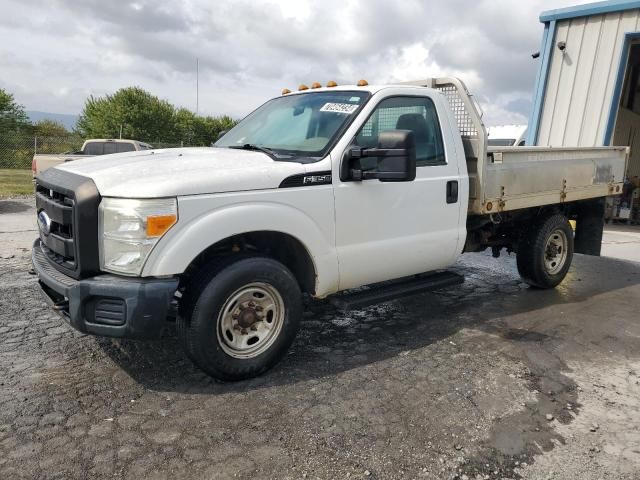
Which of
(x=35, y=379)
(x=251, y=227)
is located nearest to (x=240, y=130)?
(x=251, y=227)

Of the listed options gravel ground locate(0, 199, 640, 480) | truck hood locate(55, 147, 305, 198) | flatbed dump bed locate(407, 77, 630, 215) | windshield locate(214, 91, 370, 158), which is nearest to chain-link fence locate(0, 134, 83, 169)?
gravel ground locate(0, 199, 640, 480)

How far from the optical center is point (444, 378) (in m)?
3.64

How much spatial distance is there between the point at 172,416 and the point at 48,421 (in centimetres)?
68

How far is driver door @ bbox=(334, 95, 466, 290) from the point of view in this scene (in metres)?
3.86

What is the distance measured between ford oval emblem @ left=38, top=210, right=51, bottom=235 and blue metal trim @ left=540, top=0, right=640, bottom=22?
10.8 meters

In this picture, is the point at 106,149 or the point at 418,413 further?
the point at 106,149

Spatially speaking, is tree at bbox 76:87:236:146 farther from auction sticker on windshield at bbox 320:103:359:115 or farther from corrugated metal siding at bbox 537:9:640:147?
auction sticker on windshield at bbox 320:103:359:115

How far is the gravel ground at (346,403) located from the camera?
264 centimetres

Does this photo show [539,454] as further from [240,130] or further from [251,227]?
[240,130]

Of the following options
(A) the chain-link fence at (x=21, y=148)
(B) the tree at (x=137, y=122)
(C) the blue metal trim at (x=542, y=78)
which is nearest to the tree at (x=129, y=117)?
(B) the tree at (x=137, y=122)

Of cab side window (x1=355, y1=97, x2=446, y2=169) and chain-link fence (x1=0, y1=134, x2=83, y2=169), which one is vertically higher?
cab side window (x1=355, y1=97, x2=446, y2=169)

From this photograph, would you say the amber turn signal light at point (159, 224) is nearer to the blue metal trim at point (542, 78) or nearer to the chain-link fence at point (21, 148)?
the blue metal trim at point (542, 78)

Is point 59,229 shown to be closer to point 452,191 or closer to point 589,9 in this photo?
point 452,191

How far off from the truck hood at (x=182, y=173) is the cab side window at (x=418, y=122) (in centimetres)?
106
